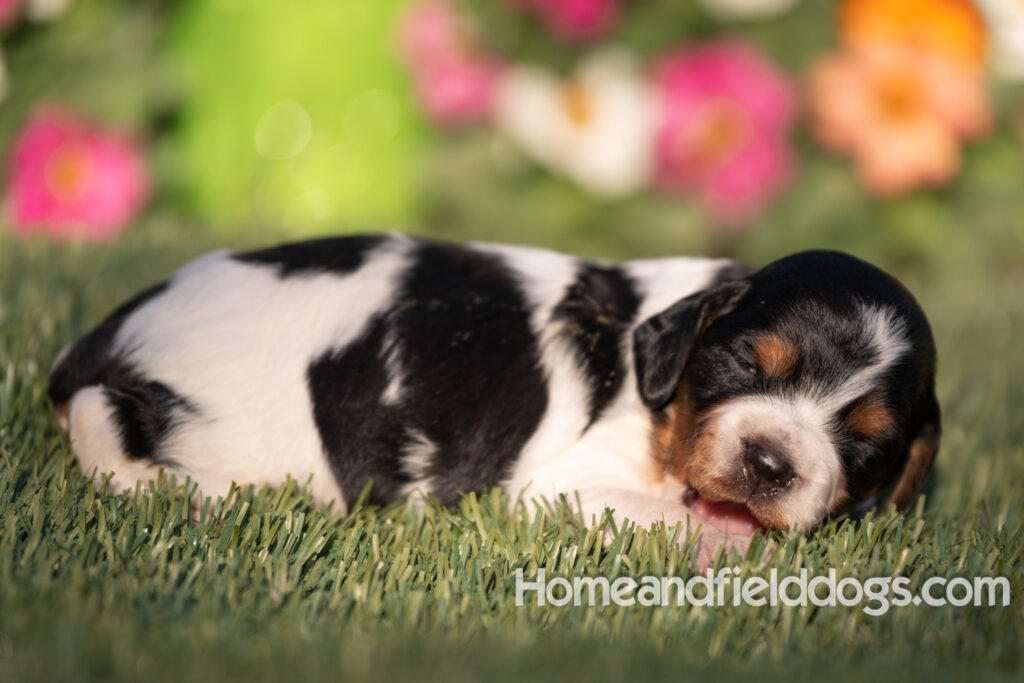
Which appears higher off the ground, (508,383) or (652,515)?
(508,383)

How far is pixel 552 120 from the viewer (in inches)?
308

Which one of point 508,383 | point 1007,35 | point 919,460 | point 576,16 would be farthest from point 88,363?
point 1007,35

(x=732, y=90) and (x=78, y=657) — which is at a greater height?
(x=732, y=90)

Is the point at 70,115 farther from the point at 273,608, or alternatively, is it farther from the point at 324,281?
the point at 273,608

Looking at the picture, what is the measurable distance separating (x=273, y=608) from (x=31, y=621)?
0.54 m

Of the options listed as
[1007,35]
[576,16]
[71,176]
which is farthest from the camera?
[1007,35]

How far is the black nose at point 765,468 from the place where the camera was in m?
2.83

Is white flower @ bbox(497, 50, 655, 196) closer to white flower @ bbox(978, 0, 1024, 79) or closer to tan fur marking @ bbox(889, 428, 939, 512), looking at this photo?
white flower @ bbox(978, 0, 1024, 79)

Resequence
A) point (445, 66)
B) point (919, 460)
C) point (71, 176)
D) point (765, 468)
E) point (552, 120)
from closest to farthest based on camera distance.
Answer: point (765, 468)
point (919, 460)
point (71, 176)
point (445, 66)
point (552, 120)

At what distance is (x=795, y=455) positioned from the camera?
9.30ft

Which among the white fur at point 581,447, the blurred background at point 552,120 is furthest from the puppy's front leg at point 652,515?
the blurred background at point 552,120

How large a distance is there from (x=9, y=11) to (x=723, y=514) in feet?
20.2

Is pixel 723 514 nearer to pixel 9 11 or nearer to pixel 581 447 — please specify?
pixel 581 447

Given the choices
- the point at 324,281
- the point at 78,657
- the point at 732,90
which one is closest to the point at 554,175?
the point at 732,90
